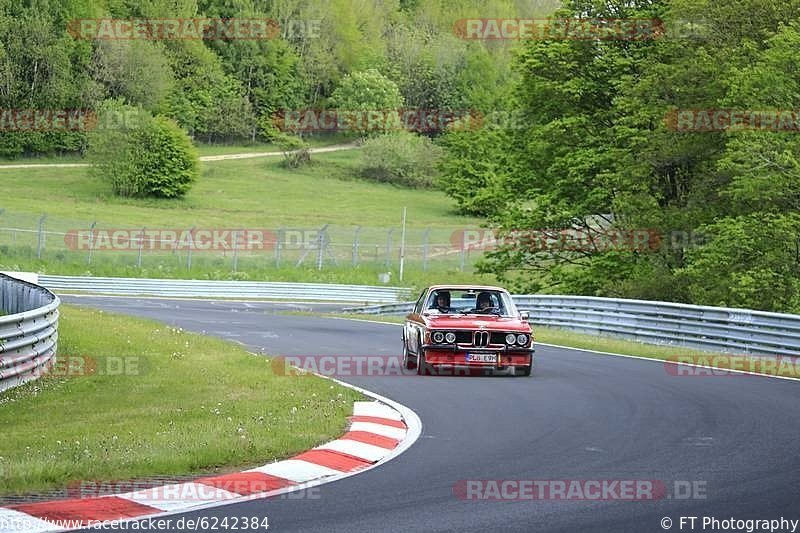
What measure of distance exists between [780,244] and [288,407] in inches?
767

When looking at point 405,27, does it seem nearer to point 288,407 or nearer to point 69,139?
point 69,139

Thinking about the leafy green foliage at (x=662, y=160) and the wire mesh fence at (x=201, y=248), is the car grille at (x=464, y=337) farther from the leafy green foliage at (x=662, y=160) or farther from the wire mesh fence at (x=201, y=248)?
the wire mesh fence at (x=201, y=248)

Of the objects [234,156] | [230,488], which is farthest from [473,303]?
[234,156]

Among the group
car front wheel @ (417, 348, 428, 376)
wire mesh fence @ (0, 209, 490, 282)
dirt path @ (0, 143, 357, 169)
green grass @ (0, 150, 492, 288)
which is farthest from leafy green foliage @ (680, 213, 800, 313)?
dirt path @ (0, 143, 357, 169)

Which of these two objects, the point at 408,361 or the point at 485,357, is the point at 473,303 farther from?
the point at 485,357

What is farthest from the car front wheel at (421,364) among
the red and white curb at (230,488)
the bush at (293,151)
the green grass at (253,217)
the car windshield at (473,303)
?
the bush at (293,151)

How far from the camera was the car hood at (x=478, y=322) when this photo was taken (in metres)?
17.5

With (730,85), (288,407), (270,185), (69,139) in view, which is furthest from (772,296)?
(69,139)

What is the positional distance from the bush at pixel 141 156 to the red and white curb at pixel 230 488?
3337 inches

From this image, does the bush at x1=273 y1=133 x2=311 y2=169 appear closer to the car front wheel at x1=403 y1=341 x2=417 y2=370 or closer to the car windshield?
the car front wheel at x1=403 y1=341 x2=417 y2=370

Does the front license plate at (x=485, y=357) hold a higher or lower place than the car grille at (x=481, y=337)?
lower

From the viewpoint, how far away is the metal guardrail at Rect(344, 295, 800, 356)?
71.8ft

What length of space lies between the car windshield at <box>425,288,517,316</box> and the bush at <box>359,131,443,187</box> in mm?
96229

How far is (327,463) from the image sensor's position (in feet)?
32.3
